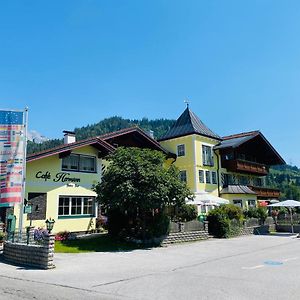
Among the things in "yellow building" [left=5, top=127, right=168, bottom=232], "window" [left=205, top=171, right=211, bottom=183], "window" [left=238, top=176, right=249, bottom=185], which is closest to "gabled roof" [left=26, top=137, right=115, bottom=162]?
"yellow building" [left=5, top=127, right=168, bottom=232]

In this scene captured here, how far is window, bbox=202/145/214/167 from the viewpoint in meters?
37.0

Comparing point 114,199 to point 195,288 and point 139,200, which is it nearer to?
point 139,200

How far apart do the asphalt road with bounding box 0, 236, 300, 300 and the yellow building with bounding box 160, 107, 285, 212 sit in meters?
19.3

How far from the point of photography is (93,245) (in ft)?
61.2

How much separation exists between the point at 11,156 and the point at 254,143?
3222 centimetres

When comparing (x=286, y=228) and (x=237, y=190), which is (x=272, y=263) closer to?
(x=286, y=228)

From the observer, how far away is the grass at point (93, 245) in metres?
17.4

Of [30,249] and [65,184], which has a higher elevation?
[65,184]

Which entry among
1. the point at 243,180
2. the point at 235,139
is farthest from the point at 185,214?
the point at 243,180

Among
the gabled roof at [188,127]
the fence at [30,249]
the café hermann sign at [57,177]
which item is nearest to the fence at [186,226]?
the café hermann sign at [57,177]

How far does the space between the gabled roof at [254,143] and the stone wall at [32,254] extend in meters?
26.9

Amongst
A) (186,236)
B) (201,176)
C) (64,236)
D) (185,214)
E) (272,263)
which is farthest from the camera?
(201,176)

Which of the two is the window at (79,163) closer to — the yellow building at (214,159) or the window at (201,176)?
the yellow building at (214,159)

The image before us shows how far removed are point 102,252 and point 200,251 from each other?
4893mm
